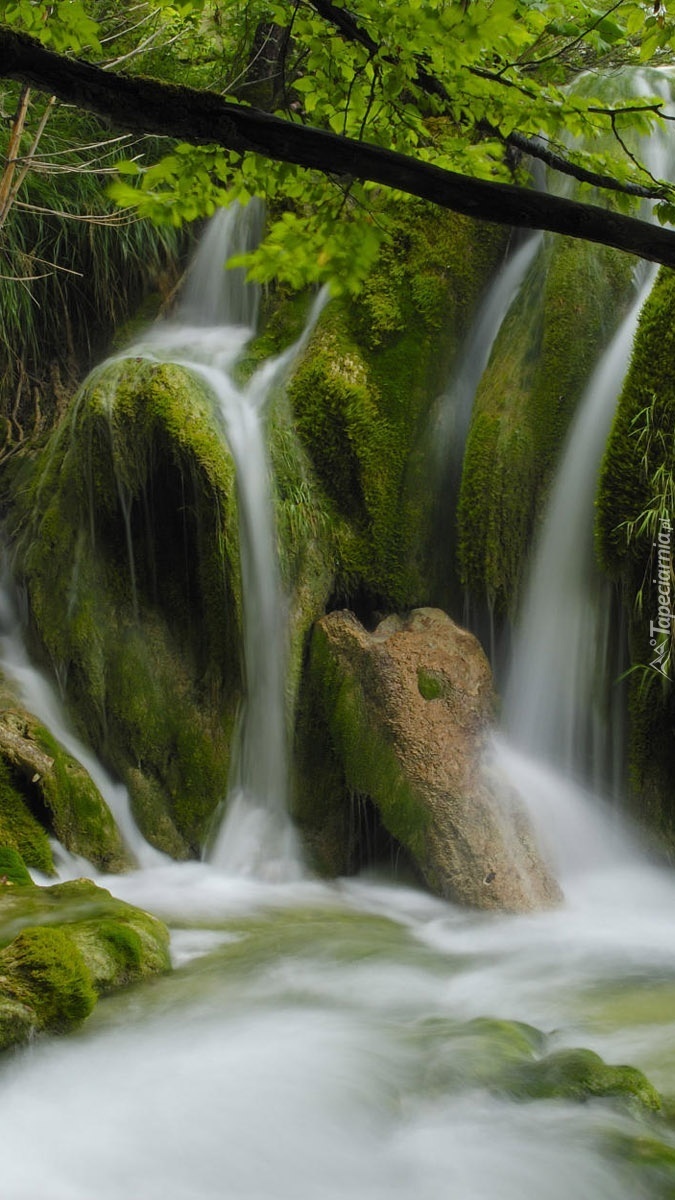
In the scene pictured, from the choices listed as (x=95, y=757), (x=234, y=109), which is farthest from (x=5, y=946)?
(x=234, y=109)

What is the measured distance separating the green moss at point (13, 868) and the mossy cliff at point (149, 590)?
50.7 inches

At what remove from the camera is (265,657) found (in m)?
6.93

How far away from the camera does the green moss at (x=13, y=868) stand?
A: 548 centimetres

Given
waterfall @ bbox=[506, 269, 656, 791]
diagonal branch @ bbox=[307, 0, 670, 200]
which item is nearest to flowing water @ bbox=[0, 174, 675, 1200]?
waterfall @ bbox=[506, 269, 656, 791]

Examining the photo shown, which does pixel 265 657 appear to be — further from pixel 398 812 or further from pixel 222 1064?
pixel 222 1064

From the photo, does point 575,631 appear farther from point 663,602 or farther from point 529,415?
point 529,415

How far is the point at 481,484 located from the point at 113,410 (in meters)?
2.47

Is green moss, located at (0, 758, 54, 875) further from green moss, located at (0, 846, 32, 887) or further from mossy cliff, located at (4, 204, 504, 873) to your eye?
mossy cliff, located at (4, 204, 504, 873)

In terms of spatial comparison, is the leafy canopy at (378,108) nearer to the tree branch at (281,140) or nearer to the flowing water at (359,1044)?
the tree branch at (281,140)

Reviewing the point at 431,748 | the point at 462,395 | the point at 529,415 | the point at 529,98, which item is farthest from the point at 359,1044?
the point at 462,395

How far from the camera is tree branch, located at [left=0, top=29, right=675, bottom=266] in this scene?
2.50 m

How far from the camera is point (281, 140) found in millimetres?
2523

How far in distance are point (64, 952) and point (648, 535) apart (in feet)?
12.5

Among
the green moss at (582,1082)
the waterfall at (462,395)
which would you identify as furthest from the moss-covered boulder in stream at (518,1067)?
the waterfall at (462,395)
